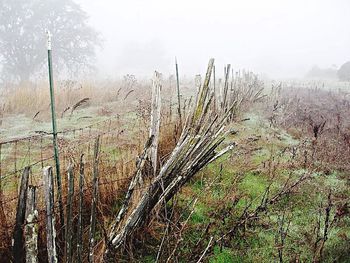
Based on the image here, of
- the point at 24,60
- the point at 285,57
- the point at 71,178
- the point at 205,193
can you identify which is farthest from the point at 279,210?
the point at 285,57

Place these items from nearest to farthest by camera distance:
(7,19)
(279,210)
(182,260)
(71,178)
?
(71,178) < (182,260) < (279,210) < (7,19)

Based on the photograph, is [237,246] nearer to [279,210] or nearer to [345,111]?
[279,210]

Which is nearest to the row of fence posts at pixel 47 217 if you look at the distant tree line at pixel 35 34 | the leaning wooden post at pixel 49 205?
the leaning wooden post at pixel 49 205

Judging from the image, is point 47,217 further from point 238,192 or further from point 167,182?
point 238,192

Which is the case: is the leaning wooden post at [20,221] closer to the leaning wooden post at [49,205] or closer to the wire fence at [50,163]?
the wire fence at [50,163]

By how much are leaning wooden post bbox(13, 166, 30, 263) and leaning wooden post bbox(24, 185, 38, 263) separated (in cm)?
15

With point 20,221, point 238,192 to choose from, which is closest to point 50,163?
point 238,192

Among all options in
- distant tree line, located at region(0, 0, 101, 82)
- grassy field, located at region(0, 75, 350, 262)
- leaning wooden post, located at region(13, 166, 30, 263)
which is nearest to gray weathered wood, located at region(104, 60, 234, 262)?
grassy field, located at region(0, 75, 350, 262)

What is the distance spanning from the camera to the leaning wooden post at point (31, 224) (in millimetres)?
2168

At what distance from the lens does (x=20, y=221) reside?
240 centimetres

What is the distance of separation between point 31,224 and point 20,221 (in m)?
0.24

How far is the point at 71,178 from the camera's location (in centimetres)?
229

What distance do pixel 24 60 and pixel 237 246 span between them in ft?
77.8

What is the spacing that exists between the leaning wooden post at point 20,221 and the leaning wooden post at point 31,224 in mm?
145
